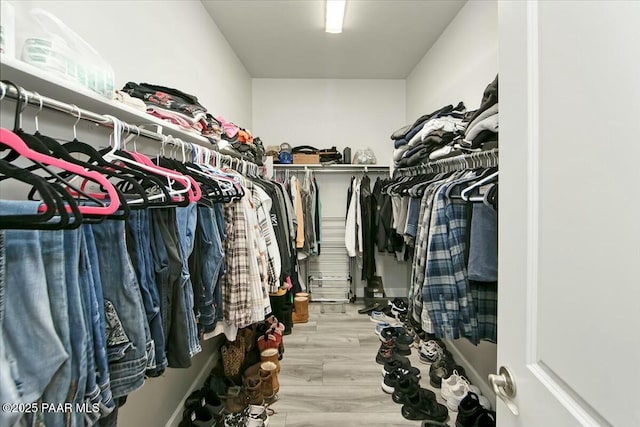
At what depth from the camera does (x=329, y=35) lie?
2.74 meters

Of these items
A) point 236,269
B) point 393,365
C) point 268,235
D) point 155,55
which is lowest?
point 393,365

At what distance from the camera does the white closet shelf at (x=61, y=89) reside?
65 cm

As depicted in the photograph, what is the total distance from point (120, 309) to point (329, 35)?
2.81 meters

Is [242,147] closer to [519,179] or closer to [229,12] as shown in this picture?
[229,12]

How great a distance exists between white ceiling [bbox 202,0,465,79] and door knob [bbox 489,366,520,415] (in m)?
2.54

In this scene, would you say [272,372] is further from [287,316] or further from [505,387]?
[505,387]

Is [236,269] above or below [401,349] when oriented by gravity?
above

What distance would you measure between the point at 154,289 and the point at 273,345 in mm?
1673

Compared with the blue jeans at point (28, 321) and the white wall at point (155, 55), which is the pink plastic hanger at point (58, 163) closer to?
the blue jeans at point (28, 321)

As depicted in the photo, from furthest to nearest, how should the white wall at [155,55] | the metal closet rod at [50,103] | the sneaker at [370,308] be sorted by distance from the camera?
the sneaker at [370,308] → the white wall at [155,55] → the metal closet rod at [50,103]

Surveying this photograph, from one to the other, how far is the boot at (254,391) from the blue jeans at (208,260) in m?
0.95

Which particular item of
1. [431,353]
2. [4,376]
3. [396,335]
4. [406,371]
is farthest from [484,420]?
[4,376]

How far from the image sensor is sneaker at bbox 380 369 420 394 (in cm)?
202


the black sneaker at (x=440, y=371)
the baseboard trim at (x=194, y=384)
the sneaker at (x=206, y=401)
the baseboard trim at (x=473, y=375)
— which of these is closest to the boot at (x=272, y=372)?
the sneaker at (x=206, y=401)
